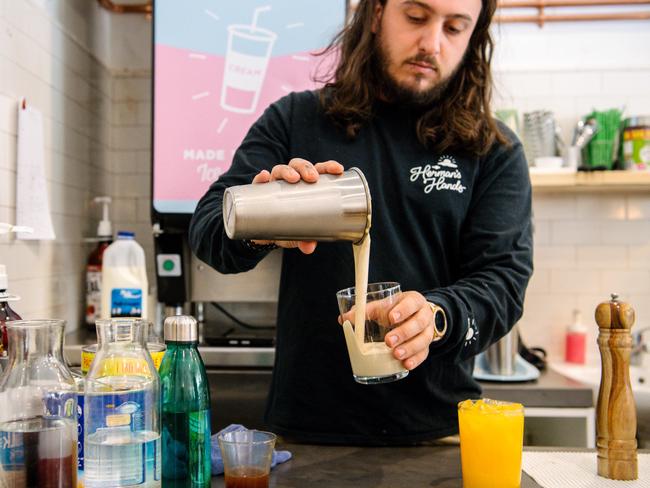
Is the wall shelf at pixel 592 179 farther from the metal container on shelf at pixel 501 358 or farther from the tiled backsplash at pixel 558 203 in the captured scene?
the metal container on shelf at pixel 501 358

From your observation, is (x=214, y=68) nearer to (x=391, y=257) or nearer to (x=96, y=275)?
(x=96, y=275)

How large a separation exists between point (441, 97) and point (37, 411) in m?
1.13

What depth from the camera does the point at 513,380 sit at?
84.7 inches

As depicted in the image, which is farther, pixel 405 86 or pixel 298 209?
pixel 405 86

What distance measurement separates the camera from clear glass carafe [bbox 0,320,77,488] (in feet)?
2.62

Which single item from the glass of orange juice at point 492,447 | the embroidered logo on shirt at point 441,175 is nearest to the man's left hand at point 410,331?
the glass of orange juice at point 492,447

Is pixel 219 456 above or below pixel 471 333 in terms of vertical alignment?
below

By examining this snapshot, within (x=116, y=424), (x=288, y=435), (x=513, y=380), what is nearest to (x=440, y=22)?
(x=288, y=435)

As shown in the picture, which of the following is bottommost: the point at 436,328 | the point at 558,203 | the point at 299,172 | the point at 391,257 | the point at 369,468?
the point at 369,468

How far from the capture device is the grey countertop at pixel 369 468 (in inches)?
40.4

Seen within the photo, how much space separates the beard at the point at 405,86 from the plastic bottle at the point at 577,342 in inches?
57.9

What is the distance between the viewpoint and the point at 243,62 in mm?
2281

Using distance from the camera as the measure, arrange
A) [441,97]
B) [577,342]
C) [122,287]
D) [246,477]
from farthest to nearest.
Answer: [577,342] → [122,287] → [441,97] → [246,477]

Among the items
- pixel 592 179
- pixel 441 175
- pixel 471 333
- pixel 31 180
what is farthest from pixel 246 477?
pixel 592 179
